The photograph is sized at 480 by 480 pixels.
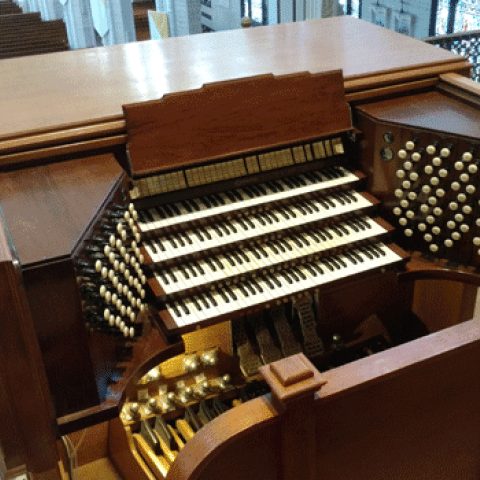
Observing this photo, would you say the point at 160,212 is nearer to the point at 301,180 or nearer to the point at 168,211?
the point at 168,211

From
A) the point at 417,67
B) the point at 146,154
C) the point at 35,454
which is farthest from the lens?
the point at 417,67

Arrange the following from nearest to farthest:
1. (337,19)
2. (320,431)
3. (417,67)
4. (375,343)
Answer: (320,431)
(417,67)
(375,343)
(337,19)

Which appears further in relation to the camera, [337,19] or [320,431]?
[337,19]

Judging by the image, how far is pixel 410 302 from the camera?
2.90 meters

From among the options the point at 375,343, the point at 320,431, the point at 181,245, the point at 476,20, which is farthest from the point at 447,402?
the point at 476,20

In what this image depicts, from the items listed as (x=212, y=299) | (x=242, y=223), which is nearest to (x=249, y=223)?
(x=242, y=223)

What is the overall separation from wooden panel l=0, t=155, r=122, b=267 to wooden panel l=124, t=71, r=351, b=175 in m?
0.17

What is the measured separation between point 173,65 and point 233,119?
1.85 ft

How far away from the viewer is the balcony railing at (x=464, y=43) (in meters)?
4.18

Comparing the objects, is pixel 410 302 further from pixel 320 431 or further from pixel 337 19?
pixel 320 431

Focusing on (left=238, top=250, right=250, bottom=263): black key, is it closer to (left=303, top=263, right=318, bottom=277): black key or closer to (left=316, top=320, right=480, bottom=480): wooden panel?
(left=303, top=263, right=318, bottom=277): black key

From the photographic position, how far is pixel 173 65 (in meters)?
2.64

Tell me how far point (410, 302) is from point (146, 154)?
4.74 ft


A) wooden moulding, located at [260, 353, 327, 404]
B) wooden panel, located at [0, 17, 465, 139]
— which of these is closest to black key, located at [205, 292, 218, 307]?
wooden panel, located at [0, 17, 465, 139]
